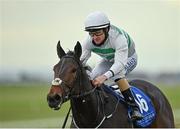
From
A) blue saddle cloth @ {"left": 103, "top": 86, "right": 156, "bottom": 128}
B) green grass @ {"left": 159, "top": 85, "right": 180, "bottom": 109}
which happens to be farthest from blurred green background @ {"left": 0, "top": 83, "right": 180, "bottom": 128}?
blue saddle cloth @ {"left": 103, "top": 86, "right": 156, "bottom": 128}

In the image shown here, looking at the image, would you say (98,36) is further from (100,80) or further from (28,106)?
(28,106)

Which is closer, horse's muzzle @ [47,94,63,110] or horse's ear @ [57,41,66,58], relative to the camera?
horse's muzzle @ [47,94,63,110]

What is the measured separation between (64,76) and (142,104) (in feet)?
6.26

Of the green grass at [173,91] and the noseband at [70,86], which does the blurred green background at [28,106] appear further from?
the noseband at [70,86]

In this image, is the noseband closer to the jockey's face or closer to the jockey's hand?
the jockey's hand

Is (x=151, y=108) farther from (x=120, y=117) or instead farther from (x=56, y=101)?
(x=56, y=101)

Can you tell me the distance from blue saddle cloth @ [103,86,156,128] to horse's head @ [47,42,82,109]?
0.85 metres

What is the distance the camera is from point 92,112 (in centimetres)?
656

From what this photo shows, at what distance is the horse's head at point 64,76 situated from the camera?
5844 millimetres

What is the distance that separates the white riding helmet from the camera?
21.9 ft

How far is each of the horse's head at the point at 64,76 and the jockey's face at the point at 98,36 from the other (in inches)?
17.2

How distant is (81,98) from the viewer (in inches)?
252

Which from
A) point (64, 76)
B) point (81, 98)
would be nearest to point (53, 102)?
point (64, 76)

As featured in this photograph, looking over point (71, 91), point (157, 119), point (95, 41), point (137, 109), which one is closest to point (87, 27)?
point (95, 41)
